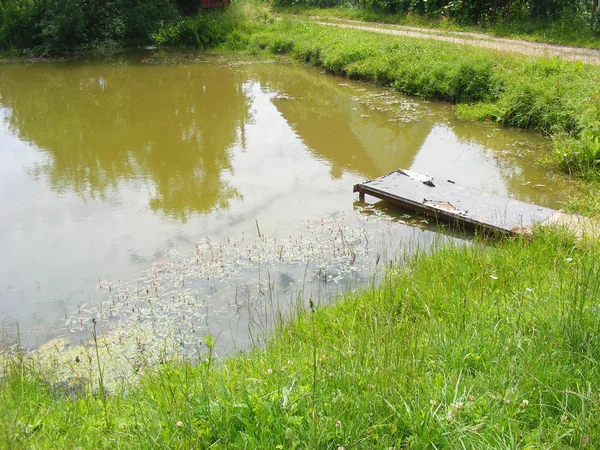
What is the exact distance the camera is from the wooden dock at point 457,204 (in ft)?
20.0

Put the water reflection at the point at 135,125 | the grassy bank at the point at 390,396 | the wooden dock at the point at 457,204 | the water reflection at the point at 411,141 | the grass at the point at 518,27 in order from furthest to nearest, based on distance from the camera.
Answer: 1. the grass at the point at 518,27
2. the water reflection at the point at 135,125
3. the water reflection at the point at 411,141
4. the wooden dock at the point at 457,204
5. the grassy bank at the point at 390,396

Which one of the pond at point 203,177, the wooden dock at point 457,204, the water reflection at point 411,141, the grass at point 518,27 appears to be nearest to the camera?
the pond at point 203,177

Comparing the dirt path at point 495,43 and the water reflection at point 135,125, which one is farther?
the dirt path at point 495,43

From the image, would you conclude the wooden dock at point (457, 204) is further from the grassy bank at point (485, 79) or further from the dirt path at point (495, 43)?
the dirt path at point (495, 43)

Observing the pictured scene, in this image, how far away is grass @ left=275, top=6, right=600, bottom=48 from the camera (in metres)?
14.0

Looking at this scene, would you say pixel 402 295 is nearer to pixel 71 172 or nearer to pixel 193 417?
pixel 193 417

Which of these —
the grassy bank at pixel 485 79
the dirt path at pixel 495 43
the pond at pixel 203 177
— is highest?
the dirt path at pixel 495 43

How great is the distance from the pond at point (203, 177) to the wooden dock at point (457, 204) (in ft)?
0.90

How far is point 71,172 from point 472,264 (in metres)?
6.82

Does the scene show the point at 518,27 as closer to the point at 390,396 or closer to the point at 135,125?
the point at 135,125

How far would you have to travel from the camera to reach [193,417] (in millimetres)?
2592

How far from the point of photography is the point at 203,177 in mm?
8531

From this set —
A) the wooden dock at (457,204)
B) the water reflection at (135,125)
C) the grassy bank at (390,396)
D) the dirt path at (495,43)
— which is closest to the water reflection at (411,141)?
the wooden dock at (457,204)

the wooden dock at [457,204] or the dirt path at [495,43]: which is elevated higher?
the dirt path at [495,43]
